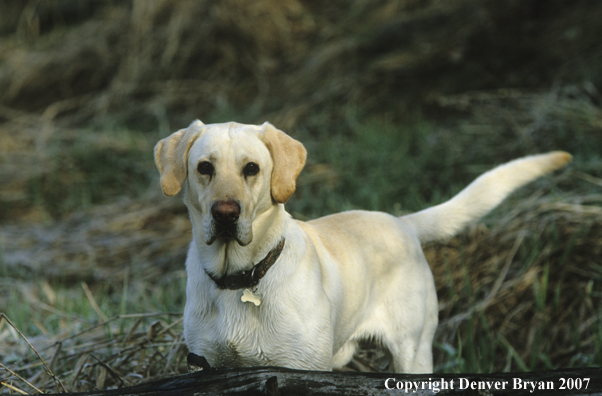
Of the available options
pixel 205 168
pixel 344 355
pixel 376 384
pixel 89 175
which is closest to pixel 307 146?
pixel 89 175

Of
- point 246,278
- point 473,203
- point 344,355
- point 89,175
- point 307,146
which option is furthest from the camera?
point 89,175

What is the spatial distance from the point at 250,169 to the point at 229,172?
0.09 m

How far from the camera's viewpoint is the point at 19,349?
3049mm

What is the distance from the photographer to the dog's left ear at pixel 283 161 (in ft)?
Answer: 7.16

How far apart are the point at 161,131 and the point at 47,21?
591 cm

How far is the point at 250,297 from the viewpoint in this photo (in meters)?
2.14

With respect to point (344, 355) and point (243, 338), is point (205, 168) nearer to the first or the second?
point (243, 338)

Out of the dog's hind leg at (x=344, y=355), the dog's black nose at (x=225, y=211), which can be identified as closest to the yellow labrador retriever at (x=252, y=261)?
the dog's black nose at (x=225, y=211)

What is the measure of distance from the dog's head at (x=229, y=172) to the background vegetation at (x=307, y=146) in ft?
2.92

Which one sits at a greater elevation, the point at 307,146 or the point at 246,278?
the point at 307,146

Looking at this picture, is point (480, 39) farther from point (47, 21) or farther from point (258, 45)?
point (47, 21)

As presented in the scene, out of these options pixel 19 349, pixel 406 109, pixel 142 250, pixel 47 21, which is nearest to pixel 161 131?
pixel 142 250
